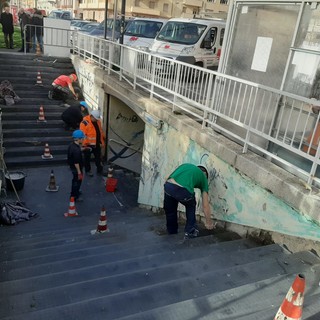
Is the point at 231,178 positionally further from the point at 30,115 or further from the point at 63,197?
the point at 30,115

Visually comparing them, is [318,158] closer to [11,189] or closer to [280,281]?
[280,281]

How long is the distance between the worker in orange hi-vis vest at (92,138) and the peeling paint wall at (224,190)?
2095mm

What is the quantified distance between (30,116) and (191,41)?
19.9ft

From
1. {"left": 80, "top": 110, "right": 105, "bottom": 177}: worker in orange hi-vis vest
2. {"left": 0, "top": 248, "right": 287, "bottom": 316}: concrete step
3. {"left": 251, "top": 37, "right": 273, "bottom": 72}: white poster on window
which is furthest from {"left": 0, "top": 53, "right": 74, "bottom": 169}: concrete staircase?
{"left": 251, "top": 37, "right": 273, "bottom": 72}: white poster on window

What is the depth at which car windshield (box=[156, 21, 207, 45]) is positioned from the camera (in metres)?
12.1

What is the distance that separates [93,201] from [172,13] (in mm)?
47574

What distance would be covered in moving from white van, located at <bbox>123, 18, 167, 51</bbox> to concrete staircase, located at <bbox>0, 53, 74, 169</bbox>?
2.85 meters

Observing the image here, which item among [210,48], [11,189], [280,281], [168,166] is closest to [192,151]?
[168,166]

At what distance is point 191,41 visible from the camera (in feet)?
39.4

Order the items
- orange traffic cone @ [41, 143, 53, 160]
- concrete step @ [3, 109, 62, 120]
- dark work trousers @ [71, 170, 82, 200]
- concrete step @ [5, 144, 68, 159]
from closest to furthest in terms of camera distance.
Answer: dark work trousers @ [71, 170, 82, 200]
concrete step @ [5, 144, 68, 159]
orange traffic cone @ [41, 143, 53, 160]
concrete step @ [3, 109, 62, 120]

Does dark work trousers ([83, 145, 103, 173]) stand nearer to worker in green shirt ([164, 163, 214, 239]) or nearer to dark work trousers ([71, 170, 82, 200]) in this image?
dark work trousers ([71, 170, 82, 200])

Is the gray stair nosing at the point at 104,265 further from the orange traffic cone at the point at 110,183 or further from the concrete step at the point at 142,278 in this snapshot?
the orange traffic cone at the point at 110,183

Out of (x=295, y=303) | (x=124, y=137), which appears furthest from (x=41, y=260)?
(x=124, y=137)

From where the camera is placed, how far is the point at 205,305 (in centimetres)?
309
